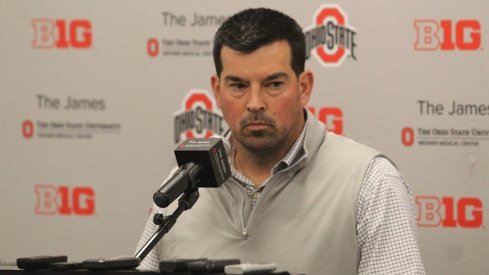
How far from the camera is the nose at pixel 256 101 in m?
2.51

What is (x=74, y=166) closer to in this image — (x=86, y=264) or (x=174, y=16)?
(x=174, y=16)

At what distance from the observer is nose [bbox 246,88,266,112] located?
251cm

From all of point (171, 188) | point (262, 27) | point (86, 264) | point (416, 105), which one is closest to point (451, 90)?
point (416, 105)

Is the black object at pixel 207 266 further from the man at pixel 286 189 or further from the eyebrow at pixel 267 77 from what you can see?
the eyebrow at pixel 267 77

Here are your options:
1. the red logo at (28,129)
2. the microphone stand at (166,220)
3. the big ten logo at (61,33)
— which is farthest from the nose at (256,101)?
the red logo at (28,129)

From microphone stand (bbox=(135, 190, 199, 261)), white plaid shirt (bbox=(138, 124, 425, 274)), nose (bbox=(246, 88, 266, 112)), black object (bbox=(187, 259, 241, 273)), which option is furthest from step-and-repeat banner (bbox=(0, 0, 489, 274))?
black object (bbox=(187, 259, 241, 273))

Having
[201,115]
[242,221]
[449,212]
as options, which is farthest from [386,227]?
[201,115]

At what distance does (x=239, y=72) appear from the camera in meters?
2.58

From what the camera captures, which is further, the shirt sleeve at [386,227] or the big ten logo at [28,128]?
the big ten logo at [28,128]

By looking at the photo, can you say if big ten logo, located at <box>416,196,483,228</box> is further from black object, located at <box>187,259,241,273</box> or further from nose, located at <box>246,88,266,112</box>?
black object, located at <box>187,259,241,273</box>

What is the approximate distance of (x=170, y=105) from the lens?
12.0 feet

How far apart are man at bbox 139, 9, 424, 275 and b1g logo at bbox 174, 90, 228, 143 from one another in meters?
0.87

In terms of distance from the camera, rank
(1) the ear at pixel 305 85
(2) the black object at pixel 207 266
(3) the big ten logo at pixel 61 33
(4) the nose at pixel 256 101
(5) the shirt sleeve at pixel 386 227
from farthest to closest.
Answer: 1. (3) the big ten logo at pixel 61 33
2. (1) the ear at pixel 305 85
3. (4) the nose at pixel 256 101
4. (5) the shirt sleeve at pixel 386 227
5. (2) the black object at pixel 207 266

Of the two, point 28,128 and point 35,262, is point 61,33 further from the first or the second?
point 35,262
